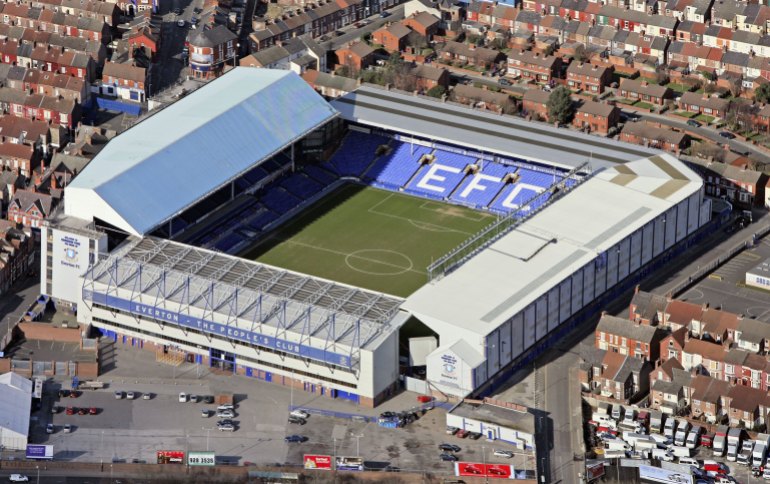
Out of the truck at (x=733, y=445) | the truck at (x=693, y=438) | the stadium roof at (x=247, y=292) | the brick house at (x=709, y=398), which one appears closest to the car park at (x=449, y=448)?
the stadium roof at (x=247, y=292)

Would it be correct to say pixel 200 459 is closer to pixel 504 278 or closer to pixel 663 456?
pixel 504 278

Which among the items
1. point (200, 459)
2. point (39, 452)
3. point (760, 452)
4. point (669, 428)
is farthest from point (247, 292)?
point (760, 452)

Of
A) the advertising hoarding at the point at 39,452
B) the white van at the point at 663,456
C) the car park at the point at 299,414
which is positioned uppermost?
the car park at the point at 299,414

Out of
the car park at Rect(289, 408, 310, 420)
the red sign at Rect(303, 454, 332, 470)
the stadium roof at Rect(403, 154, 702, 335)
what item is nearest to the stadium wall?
the stadium roof at Rect(403, 154, 702, 335)

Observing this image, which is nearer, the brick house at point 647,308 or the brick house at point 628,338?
the brick house at point 628,338

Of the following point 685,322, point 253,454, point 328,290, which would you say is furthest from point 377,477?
point 685,322

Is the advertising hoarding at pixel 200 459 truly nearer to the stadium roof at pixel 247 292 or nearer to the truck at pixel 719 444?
the stadium roof at pixel 247 292
